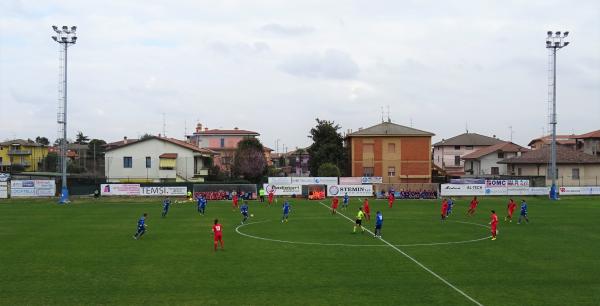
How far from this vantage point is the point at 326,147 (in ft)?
292

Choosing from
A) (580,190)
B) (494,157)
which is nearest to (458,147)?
(494,157)

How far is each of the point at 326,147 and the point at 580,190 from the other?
37.4 meters

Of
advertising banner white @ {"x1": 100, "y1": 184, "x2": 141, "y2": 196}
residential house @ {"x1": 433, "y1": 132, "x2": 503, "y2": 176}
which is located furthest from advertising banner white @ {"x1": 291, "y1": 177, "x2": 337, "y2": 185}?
residential house @ {"x1": 433, "y1": 132, "x2": 503, "y2": 176}

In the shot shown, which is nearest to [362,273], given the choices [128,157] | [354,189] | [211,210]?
[211,210]

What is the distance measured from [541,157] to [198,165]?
50.7 metres

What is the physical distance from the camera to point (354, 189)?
218 ft

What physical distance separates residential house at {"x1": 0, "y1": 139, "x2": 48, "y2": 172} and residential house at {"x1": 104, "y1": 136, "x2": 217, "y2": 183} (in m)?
33.4

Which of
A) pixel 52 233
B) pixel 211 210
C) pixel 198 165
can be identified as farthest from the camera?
pixel 198 165

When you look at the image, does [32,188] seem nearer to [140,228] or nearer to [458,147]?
[140,228]

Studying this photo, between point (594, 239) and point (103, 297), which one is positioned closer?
point (103, 297)

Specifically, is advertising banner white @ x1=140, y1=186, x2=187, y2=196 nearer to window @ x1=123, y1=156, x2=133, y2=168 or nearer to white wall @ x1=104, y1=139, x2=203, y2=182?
white wall @ x1=104, y1=139, x2=203, y2=182

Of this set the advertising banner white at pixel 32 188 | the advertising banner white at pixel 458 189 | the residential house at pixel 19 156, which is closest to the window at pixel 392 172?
the advertising banner white at pixel 458 189

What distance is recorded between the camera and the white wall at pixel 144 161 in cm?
8150

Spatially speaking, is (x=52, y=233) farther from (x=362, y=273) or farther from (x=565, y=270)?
(x=565, y=270)
